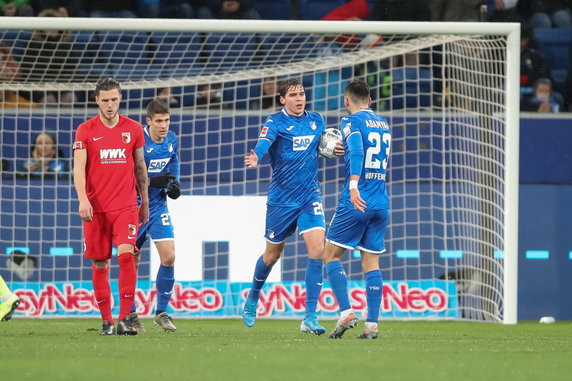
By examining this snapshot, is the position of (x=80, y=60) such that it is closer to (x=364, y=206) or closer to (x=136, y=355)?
(x=364, y=206)

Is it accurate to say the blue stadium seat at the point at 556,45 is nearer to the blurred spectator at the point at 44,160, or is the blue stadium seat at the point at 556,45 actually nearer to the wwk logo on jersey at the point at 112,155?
the blurred spectator at the point at 44,160

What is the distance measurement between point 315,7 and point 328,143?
748 cm

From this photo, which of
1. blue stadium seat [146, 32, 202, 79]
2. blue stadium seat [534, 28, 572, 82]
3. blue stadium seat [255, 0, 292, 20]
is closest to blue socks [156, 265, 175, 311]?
blue stadium seat [146, 32, 202, 79]

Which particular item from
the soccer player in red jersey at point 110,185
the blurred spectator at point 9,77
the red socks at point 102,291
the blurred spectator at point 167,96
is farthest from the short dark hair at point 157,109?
the blurred spectator at point 9,77

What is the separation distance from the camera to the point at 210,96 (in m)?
12.4

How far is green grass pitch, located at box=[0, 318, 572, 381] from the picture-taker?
5453 millimetres

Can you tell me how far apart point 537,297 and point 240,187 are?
3.38 m

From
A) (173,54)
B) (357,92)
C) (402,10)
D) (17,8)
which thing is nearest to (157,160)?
(357,92)

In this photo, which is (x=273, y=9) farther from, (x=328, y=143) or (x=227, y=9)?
(x=328, y=143)

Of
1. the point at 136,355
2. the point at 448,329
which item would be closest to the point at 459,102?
the point at 448,329

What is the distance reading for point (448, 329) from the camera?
1010 cm

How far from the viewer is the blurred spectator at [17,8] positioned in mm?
14688

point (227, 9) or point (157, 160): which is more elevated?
point (227, 9)

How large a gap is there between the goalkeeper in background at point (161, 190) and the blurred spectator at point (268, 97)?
2918mm
